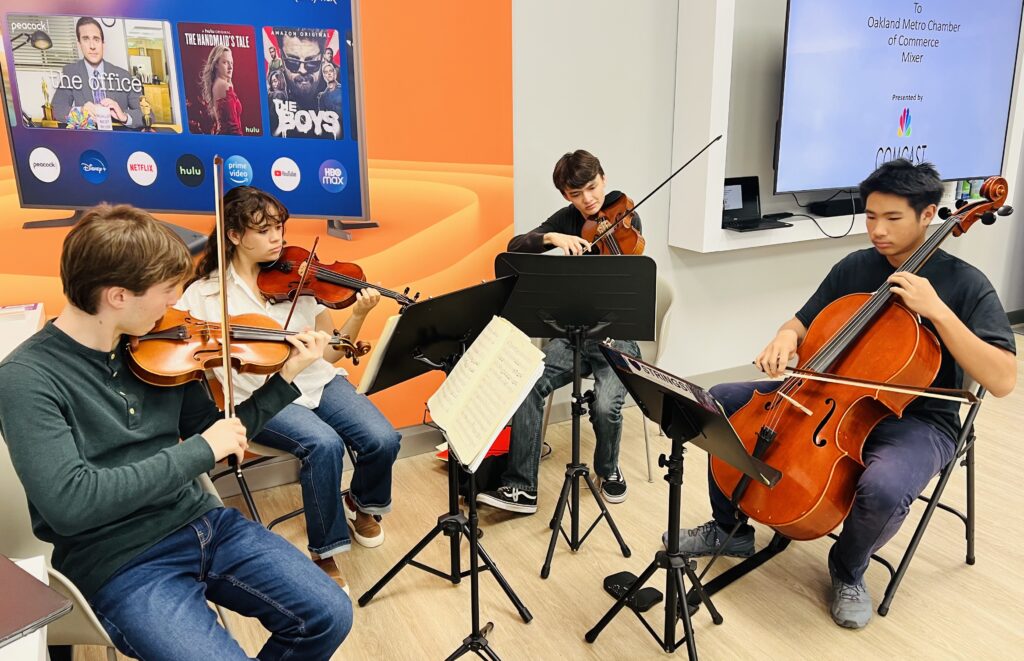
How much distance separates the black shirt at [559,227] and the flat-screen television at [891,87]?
3.83 feet

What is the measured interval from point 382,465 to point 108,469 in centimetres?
105

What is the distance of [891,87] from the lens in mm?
3568

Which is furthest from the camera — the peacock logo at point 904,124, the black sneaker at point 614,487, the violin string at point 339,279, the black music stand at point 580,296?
the peacock logo at point 904,124

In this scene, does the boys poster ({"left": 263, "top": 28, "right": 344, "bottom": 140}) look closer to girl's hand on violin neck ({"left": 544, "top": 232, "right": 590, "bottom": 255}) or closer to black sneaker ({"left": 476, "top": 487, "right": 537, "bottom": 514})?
girl's hand on violin neck ({"left": 544, "top": 232, "right": 590, "bottom": 255})

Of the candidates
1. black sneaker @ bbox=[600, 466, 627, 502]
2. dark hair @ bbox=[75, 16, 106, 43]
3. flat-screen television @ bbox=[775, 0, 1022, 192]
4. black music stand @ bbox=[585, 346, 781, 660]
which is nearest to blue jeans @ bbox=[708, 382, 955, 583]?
black music stand @ bbox=[585, 346, 781, 660]

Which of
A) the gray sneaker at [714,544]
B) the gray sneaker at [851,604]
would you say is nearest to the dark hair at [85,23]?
the gray sneaker at [714,544]

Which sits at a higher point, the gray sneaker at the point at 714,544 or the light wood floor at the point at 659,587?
the gray sneaker at the point at 714,544

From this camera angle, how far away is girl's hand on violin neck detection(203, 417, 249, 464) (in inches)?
54.4

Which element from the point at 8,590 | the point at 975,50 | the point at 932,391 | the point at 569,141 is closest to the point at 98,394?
the point at 8,590

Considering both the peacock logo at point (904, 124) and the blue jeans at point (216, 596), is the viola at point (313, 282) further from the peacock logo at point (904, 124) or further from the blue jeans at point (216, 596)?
the peacock logo at point (904, 124)

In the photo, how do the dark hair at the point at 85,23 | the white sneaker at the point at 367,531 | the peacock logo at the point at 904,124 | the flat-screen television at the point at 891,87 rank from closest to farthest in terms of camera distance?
the dark hair at the point at 85,23 → the white sneaker at the point at 367,531 → the flat-screen television at the point at 891,87 → the peacock logo at the point at 904,124

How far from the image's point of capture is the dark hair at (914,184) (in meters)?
1.99

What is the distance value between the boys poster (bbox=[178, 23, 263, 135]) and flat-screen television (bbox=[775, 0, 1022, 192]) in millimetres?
2210

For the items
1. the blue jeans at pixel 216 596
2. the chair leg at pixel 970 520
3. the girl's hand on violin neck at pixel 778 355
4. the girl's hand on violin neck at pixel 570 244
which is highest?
the girl's hand on violin neck at pixel 570 244
